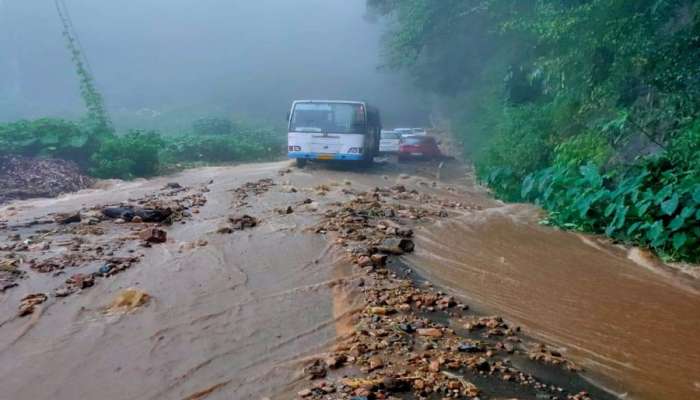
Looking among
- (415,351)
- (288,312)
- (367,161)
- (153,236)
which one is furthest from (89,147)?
(415,351)

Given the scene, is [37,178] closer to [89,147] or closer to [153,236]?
[89,147]

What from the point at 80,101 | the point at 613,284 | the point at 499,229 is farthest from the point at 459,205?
the point at 80,101

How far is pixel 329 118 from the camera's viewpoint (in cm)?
1548

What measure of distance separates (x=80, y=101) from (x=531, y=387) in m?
44.2

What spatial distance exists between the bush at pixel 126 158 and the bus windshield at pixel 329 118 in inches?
159

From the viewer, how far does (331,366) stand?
11.2ft

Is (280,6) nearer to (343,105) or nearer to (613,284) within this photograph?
(343,105)

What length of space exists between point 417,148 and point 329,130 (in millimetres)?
6168

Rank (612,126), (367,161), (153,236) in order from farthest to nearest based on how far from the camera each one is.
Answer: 1. (367,161)
2. (612,126)
3. (153,236)

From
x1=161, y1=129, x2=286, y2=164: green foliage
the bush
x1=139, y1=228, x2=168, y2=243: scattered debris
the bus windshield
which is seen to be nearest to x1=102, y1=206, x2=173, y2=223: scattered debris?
x1=139, y1=228, x2=168, y2=243: scattered debris

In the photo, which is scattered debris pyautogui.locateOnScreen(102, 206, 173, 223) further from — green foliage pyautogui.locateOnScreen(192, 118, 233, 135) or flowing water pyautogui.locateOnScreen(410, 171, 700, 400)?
green foliage pyautogui.locateOnScreen(192, 118, 233, 135)

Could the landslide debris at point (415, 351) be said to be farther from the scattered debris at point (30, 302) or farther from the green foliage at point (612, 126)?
the green foliage at point (612, 126)

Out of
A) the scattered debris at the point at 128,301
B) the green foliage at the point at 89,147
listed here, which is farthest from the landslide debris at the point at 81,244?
the green foliage at the point at 89,147

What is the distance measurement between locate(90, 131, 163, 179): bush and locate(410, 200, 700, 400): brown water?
31.5ft
